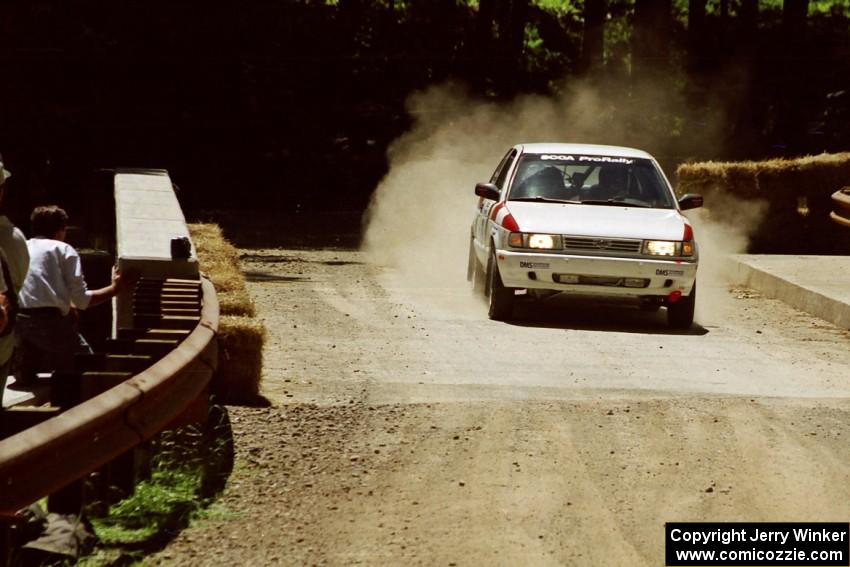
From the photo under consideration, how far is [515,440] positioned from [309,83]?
32.0 metres

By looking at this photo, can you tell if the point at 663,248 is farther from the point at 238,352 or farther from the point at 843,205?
the point at 238,352

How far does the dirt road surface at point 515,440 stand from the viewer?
685cm

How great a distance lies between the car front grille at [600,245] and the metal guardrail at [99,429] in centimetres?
749

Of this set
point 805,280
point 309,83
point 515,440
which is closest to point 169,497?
point 515,440

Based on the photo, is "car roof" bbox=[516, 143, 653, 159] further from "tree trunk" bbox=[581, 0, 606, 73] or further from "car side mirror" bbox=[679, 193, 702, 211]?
"tree trunk" bbox=[581, 0, 606, 73]

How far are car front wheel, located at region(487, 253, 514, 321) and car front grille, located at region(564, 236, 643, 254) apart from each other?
706 millimetres

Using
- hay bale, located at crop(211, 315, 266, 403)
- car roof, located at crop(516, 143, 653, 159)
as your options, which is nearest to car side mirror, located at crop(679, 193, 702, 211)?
car roof, located at crop(516, 143, 653, 159)

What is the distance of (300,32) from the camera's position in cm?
4144

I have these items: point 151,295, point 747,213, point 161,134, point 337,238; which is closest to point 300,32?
point 161,134

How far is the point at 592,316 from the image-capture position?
15.9 meters

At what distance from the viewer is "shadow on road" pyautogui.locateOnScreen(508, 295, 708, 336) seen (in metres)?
14.9

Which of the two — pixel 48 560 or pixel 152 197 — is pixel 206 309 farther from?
pixel 152 197

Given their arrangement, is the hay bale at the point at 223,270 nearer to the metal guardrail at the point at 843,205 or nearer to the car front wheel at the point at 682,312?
the car front wheel at the point at 682,312

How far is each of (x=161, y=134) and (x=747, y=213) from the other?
1522cm
